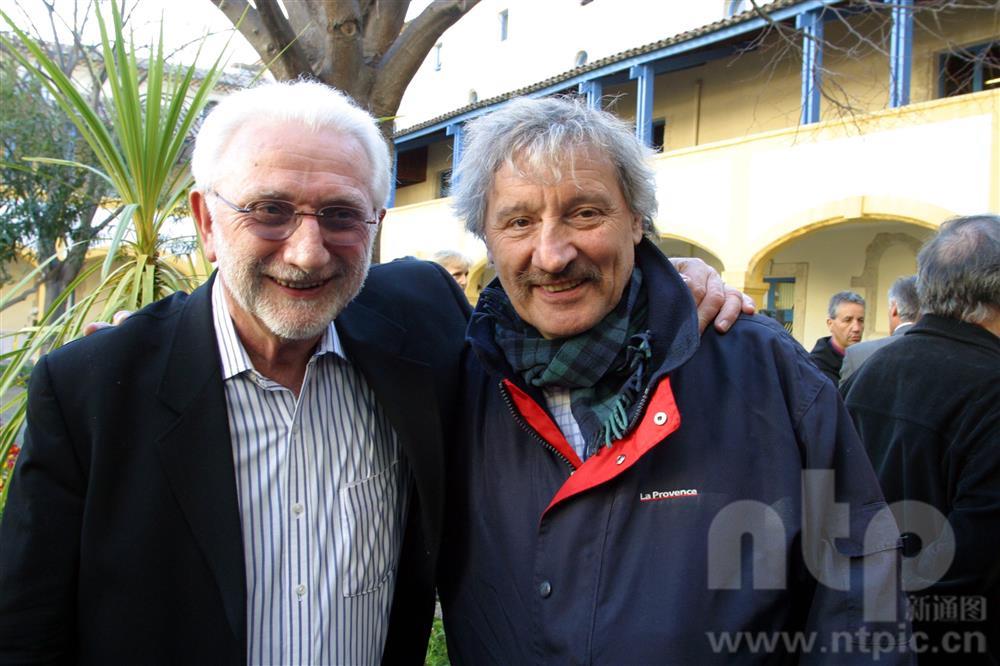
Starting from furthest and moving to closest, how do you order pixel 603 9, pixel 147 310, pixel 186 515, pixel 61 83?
1. pixel 603 9
2. pixel 61 83
3. pixel 147 310
4. pixel 186 515

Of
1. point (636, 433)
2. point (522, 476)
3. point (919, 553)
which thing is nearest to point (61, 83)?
point (522, 476)

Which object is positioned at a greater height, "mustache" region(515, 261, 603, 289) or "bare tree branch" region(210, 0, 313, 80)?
"bare tree branch" region(210, 0, 313, 80)

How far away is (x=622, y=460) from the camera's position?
5.64 ft

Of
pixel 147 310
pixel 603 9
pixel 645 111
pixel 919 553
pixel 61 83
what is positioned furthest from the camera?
pixel 603 9

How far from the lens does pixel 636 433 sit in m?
1.73

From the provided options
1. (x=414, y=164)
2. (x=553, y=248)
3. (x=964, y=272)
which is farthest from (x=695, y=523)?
(x=414, y=164)

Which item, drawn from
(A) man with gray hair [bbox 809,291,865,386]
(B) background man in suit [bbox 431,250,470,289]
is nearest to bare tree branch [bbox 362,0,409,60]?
(B) background man in suit [bbox 431,250,470,289]

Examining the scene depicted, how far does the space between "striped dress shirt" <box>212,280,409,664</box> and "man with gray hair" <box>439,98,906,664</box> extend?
0.21m

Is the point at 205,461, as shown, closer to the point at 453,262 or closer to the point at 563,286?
the point at 563,286

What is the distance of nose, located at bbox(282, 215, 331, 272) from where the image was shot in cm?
182

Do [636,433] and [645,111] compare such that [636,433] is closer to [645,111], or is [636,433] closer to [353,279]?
[353,279]

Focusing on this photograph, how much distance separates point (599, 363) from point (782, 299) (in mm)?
13542

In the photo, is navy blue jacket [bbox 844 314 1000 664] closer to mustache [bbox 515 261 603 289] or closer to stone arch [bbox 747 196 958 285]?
mustache [bbox 515 261 603 289]

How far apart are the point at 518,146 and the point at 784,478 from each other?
0.95 meters
